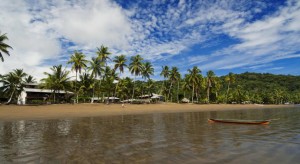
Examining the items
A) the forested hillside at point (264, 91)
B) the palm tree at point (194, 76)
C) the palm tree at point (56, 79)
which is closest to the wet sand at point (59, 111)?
the palm tree at point (56, 79)

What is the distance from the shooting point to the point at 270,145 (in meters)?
12.9

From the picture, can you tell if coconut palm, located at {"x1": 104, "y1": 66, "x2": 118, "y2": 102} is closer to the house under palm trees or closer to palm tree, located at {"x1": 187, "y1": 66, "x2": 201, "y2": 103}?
the house under palm trees

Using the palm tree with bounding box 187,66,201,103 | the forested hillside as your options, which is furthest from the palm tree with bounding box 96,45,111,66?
the forested hillside

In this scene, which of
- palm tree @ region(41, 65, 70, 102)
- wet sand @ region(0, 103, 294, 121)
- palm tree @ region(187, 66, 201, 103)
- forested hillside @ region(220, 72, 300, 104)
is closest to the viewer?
wet sand @ region(0, 103, 294, 121)

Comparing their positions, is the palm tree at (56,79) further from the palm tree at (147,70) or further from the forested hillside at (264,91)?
the forested hillside at (264,91)

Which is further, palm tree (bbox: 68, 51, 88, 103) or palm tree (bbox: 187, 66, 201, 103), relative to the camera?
palm tree (bbox: 187, 66, 201, 103)

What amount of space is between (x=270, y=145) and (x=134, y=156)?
7669 millimetres

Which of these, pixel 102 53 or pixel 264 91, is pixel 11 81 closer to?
pixel 102 53

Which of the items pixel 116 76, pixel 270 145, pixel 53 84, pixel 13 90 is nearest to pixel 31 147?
pixel 270 145

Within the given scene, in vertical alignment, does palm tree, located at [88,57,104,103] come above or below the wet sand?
above

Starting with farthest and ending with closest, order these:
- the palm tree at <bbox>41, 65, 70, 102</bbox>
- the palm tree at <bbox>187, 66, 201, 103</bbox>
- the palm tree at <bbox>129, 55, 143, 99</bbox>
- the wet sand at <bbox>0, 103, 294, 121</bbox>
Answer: the palm tree at <bbox>187, 66, 201, 103</bbox>
the palm tree at <bbox>129, 55, 143, 99</bbox>
the palm tree at <bbox>41, 65, 70, 102</bbox>
the wet sand at <bbox>0, 103, 294, 121</bbox>

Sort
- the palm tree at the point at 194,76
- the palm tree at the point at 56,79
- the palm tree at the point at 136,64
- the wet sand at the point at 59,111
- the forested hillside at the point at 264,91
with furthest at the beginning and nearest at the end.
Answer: the forested hillside at the point at 264,91 → the palm tree at the point at 194,76 → the palm tree at the point at 136,64 → the palm tree at the point at 56,79 → the wet sand at the point at 59,111

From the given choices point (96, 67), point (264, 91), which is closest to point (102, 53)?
point (96, 67)

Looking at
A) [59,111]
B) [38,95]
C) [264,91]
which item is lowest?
[59,111]
